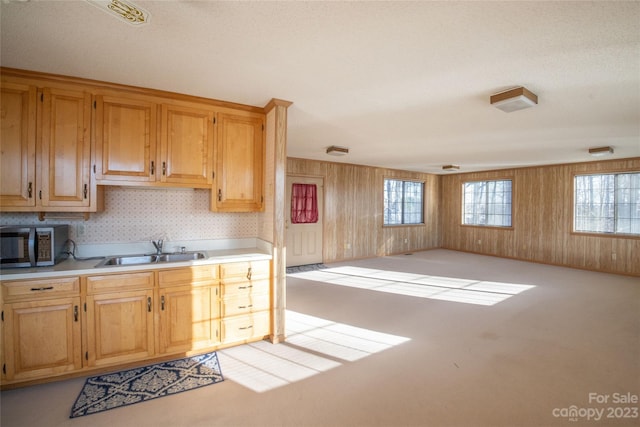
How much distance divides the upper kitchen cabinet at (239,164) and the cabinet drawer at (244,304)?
0.91 meters

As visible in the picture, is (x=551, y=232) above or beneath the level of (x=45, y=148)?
beneath

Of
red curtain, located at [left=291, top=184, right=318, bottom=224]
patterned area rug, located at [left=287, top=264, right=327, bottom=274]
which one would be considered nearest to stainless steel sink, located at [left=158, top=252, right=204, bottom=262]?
patterned area rug, located at [left=287, top=264, right=327, bottom=274]

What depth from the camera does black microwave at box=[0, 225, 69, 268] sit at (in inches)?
87.2

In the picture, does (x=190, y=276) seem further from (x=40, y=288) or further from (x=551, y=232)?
(x=551, y=232)

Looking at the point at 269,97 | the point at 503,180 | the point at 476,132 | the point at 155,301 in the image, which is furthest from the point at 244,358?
the point at 503,180

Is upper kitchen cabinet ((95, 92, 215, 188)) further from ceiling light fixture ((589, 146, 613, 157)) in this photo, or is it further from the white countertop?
ceiling light fixture ((589, 146, 613, 157))

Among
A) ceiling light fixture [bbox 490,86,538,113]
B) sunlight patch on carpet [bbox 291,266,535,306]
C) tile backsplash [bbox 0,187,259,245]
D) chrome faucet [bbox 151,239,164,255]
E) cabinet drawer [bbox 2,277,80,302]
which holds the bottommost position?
sunlight patch on carpet [bbox 291,266,535,306]

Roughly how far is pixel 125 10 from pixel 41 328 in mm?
2298

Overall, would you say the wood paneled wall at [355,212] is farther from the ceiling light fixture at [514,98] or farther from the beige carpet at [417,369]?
the ceiling light fixture at [514,98]

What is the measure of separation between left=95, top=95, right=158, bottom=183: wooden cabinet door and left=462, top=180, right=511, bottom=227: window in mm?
8518

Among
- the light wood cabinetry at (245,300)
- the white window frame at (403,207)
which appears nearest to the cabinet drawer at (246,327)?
the light wood cabinetry at (245,300)

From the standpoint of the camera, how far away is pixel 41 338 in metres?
2.18

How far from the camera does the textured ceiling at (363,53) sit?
1615 mm

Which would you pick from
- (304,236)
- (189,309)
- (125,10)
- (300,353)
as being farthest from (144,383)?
(304,236)
